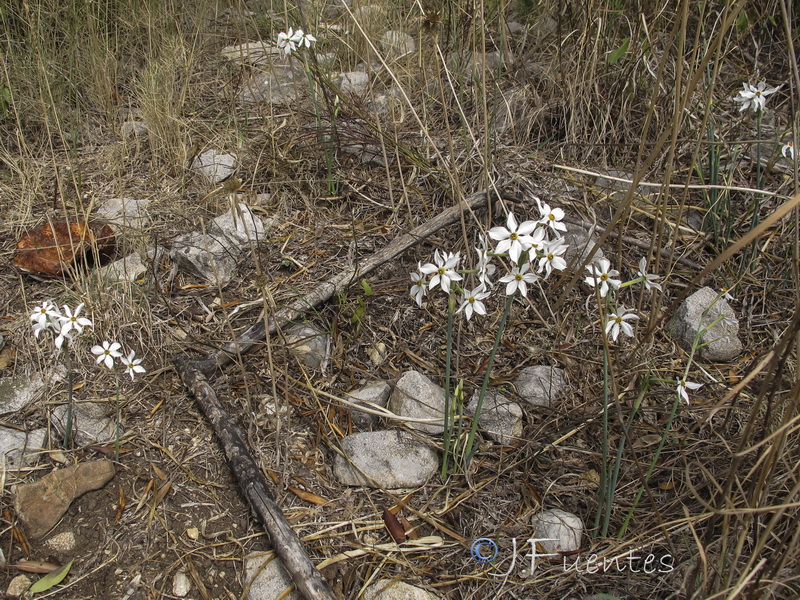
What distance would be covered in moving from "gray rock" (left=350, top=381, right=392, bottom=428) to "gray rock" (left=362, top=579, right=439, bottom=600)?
615mm

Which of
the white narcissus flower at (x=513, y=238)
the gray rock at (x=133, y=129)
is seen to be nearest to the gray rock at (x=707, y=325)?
the white narcissus flower at (x=513, y=238)

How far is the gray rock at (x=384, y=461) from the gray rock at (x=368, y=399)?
0.10m

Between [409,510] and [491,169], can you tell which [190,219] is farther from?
[409,510]

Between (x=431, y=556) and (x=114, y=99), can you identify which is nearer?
(x=431, y=556)

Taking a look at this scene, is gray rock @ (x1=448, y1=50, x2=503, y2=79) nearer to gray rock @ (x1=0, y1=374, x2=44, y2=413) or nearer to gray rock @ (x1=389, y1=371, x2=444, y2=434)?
gray rock @ (x1=389, y1=371, x2=444, y2=434)

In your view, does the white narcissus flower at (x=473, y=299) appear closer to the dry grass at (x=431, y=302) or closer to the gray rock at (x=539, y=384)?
the dry grass at (x=431, y=302)

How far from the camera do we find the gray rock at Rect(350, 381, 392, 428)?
2381 millimetres

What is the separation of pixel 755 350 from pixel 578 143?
134 cm


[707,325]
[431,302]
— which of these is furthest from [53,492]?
[707,325]

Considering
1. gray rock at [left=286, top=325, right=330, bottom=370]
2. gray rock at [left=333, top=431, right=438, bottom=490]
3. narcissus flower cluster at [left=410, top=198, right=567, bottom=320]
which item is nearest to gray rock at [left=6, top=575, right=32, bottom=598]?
gray rock at [left=333, top=431, right=438, bottom=490]

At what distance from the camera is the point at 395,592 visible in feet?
6.20

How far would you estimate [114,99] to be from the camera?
3.88m

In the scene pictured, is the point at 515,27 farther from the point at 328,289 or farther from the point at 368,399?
the point at 368,399

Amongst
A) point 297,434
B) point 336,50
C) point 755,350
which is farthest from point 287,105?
point 755,350
